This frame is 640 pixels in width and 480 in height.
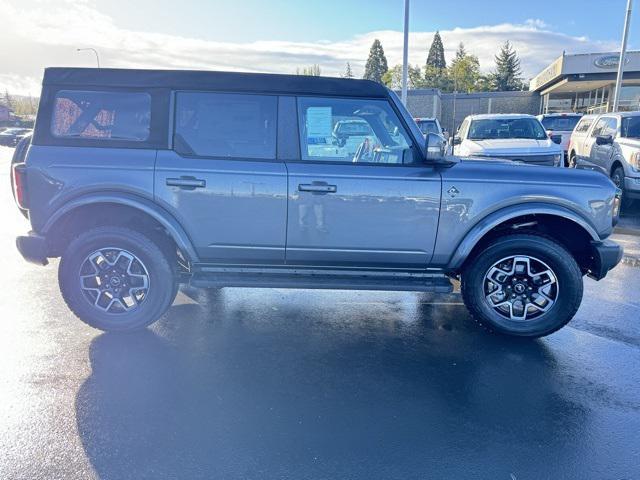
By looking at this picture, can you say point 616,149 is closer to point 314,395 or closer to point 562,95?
point 314,395

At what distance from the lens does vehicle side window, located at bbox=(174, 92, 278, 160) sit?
398cm

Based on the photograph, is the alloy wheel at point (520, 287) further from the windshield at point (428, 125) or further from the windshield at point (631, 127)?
the windshield at point (428, 125)

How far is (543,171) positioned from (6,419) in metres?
4.23

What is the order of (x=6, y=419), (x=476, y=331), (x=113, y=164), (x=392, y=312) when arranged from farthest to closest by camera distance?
(x=392, y=312), (x=476, y=331), (x=113, y=164), (x=6, y=419)

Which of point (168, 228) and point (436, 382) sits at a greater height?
point (168, 228)

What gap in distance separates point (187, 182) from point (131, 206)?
493 mm

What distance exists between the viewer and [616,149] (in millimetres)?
9875

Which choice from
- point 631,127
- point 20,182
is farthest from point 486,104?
point 20,182

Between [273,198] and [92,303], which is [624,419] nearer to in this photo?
[273,198]

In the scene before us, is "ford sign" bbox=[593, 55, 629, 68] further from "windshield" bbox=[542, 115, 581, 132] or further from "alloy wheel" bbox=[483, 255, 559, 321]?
"alloy wheel" bbox=[483, 255, 559, 321]

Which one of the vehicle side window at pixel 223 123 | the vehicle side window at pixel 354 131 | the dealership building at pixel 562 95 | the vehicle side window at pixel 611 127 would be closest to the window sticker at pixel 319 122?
the vehicle side window at pixel 354 131

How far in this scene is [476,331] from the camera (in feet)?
14.3

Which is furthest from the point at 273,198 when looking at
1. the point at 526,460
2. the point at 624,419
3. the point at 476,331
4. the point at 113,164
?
the point at 624,419

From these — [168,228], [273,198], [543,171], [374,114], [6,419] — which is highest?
[374,114]
